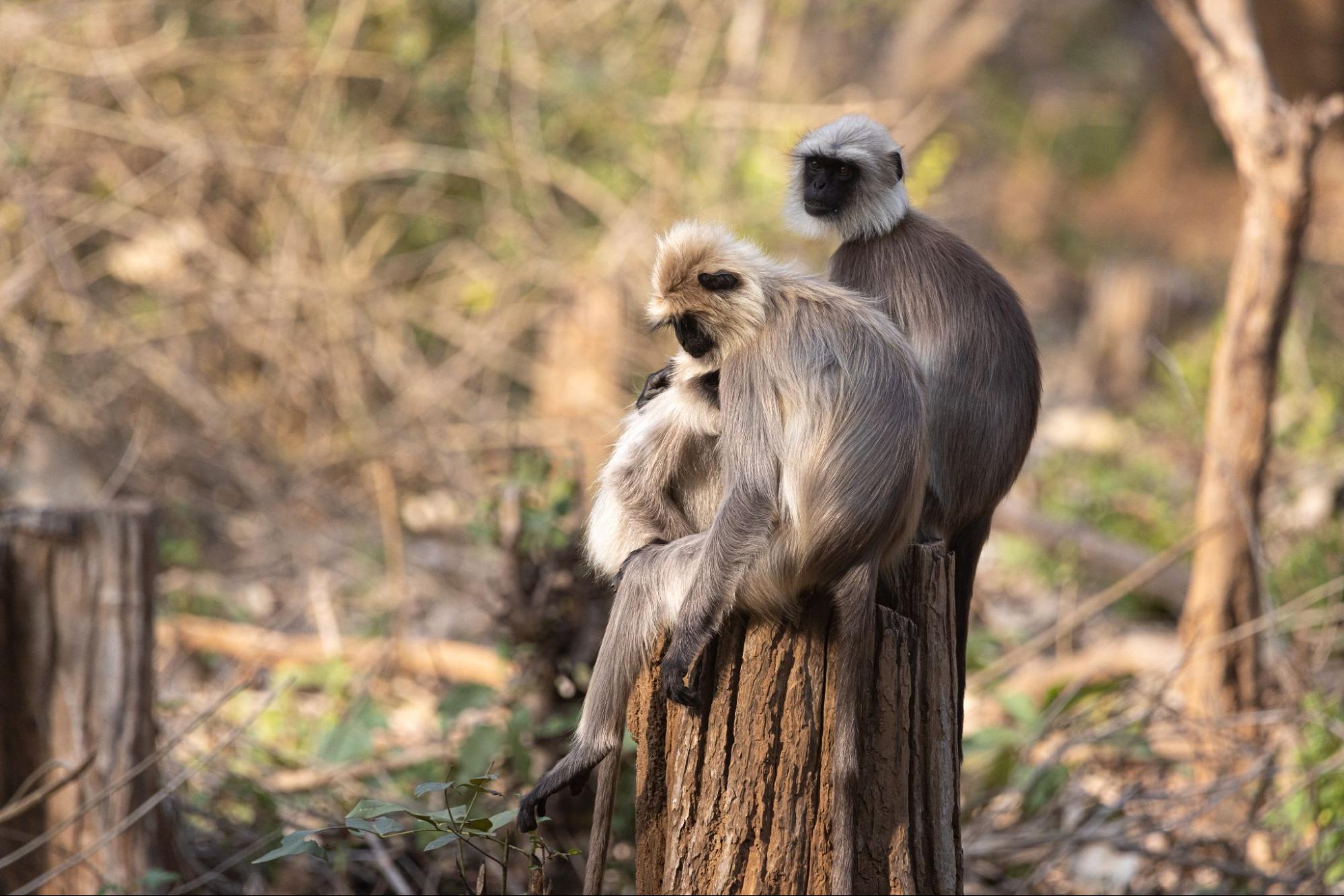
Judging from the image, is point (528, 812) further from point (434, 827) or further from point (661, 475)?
point (661, 475)

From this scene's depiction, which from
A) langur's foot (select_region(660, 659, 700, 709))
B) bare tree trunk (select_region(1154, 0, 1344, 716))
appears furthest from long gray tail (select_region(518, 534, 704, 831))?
bare tree trunk (select_region(1154, 0, 1344, 716))

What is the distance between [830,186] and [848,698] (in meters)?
1.47

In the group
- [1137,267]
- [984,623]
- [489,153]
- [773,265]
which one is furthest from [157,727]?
[1137,267]

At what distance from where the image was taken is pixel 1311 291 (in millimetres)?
11180

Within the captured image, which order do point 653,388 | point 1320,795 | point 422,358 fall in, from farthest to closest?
1. point 422,358
2. point 1320,795
3. point 653,388

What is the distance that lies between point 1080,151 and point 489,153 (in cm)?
1171

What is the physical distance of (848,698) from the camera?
101 inches

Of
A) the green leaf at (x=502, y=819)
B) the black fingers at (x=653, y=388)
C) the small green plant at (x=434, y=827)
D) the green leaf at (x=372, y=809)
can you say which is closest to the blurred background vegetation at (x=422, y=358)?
the black fingers at (x=653, y=388)

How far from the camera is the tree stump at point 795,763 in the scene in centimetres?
261

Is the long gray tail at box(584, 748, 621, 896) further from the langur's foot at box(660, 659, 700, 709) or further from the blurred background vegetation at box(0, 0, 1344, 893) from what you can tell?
the blurred background vegetation at box(0, 0, 1344, 893)

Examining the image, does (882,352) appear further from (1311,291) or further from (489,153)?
(1311,291)

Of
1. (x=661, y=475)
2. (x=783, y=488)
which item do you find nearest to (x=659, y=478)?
(x=661, y=475)

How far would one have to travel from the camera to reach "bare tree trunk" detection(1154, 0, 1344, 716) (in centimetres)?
496

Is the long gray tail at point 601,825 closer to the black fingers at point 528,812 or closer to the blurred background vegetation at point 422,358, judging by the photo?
the black fingers at point 528,812
